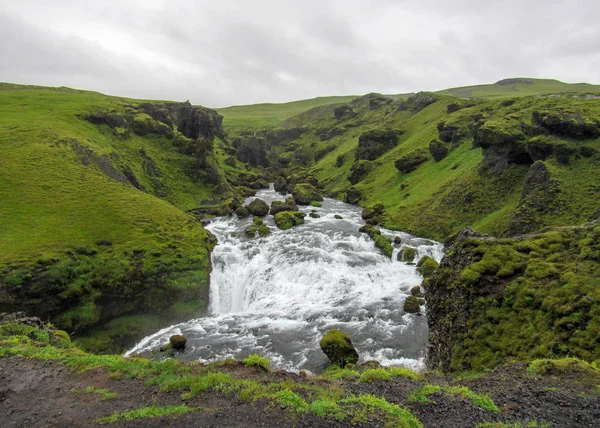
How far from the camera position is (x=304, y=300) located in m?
35.6

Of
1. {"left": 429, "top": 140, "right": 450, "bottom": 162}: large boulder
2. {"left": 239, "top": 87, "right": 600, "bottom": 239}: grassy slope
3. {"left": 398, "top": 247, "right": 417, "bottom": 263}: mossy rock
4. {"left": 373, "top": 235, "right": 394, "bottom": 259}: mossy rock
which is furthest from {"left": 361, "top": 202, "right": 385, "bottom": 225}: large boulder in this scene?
{"left": 429, "top": 140, "right": 450, "bottom": 162}: large boulder

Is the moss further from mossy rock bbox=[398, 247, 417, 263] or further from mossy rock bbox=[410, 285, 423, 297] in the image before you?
mossy rock bbox=[398, 247, 417, 263]

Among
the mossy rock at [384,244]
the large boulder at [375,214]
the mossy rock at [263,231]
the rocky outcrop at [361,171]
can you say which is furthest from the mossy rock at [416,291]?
the rocky outcrop at [361,171]

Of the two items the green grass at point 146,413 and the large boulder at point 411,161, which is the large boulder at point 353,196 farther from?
the green grass at point 146,413

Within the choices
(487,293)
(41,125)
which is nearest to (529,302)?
(487,293)

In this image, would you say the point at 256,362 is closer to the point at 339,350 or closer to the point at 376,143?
the point at 339,350

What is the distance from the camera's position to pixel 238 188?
328 feet

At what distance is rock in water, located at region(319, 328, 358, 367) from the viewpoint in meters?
24.0

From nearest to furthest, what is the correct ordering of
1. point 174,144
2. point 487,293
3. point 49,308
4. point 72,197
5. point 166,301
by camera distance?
point 487,293 < point 49,308 < point 166,301 < point 72,197 < point 174,144

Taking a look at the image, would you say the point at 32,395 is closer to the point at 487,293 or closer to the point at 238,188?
the point at 487,293

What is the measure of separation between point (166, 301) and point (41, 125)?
5326 centimetres

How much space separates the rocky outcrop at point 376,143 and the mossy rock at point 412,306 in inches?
2956

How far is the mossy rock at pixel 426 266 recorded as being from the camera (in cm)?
3891

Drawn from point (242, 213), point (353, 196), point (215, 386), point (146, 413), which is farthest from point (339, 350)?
point (353, 196)
